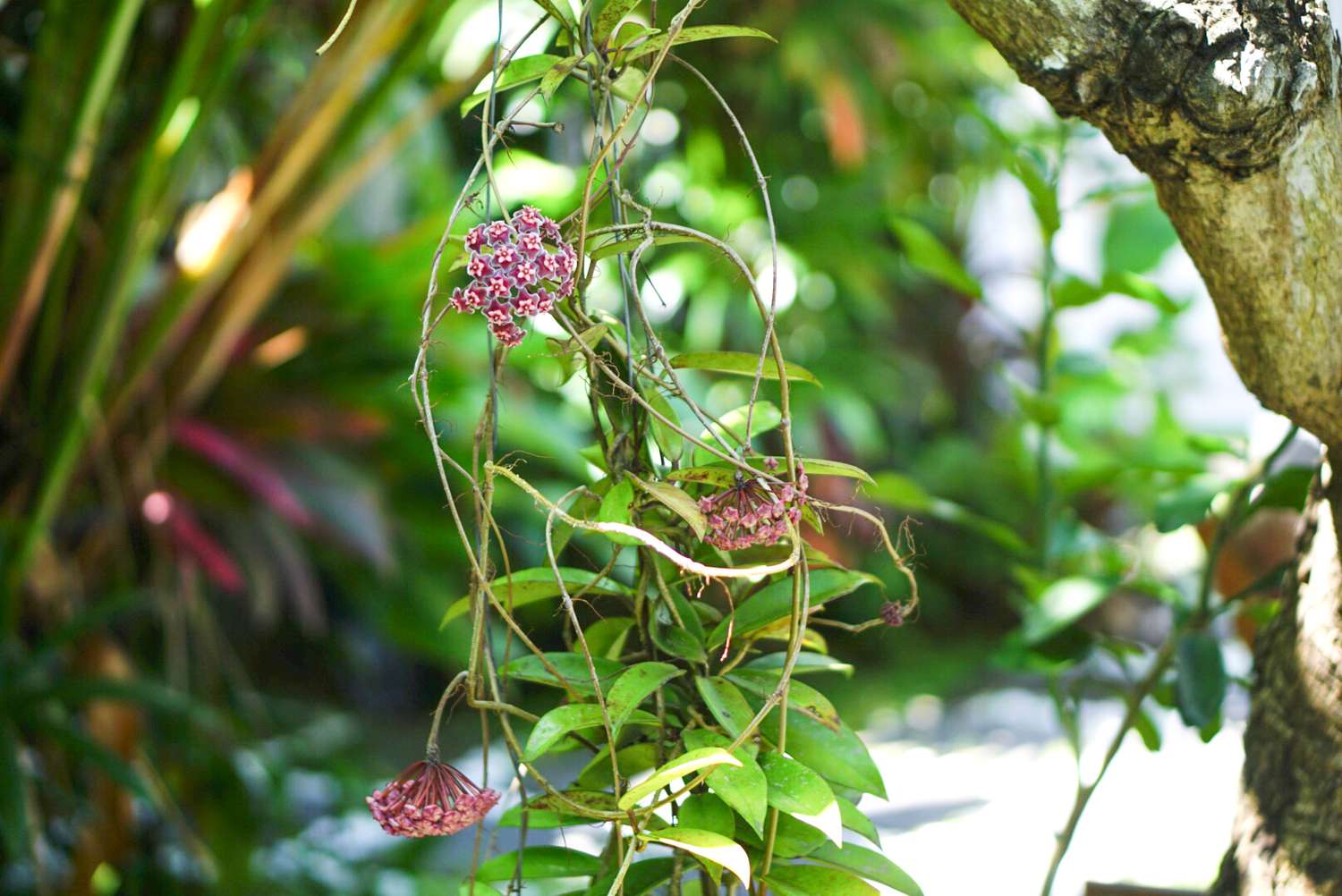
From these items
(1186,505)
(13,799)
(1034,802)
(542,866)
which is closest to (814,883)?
(542,866)

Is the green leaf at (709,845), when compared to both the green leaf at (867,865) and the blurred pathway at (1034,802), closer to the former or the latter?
the green leaf at (867,865)

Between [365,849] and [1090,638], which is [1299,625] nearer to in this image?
[1090,638]

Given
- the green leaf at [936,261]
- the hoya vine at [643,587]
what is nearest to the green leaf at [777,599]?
the hoya vine at [643,587]

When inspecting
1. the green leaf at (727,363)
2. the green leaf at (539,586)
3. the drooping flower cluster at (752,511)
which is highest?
the green leaf at (727,363)

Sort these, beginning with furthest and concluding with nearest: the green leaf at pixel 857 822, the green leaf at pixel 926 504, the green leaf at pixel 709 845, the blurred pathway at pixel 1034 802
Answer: the blurred pathway at pixel 1034 802 < the green leaf at pixel 926 504 < the green leaf at pixel 857 822 < the green leaf at pixel 709 845

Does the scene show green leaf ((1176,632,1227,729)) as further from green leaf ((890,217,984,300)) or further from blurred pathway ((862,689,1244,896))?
green leaf ((890,217,984,300))

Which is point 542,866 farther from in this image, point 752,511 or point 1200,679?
point 1200,679

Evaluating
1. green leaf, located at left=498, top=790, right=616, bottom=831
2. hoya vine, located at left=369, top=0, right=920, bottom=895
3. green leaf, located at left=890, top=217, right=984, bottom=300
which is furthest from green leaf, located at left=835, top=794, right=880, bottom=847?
green leaf, located at left=890, top=217, right=984, bottom=300
